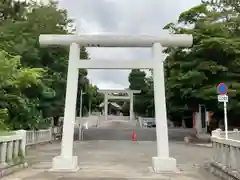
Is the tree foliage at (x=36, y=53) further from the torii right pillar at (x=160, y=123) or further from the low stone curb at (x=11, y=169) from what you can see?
the torii right pillar at (x=160, y=123)

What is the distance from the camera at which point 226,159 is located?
836 cm

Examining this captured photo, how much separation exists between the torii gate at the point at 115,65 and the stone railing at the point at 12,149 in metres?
1.41

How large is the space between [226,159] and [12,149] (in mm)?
6231

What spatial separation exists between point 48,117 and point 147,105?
29.7 meters

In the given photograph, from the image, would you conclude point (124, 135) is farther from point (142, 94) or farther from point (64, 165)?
point (142, 94)

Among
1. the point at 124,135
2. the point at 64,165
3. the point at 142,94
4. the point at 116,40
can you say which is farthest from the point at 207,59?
the point at 142,94

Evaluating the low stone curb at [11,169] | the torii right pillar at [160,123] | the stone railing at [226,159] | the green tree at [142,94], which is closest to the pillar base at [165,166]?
the torii right pillar at [160,123]

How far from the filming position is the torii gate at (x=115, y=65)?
382 inches

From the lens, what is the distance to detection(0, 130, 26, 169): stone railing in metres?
8.38

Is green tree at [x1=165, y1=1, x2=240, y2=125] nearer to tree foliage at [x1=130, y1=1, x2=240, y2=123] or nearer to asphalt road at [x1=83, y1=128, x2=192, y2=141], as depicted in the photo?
tree foliage at [x1=130, y1=1, x2=240, y2=123]

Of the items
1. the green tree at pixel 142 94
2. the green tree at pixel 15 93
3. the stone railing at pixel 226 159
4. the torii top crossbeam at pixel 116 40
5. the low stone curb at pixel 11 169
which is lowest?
the low stone curb at pixel 11 169

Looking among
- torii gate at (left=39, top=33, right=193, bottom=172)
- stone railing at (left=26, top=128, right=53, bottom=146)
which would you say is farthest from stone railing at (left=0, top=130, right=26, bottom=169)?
stone railing at (left=26, top=128, right=53, bottom=146)

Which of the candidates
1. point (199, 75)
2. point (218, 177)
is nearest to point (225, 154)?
point (218, 177)

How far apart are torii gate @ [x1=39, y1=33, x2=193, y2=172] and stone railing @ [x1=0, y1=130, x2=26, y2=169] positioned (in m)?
1.41
